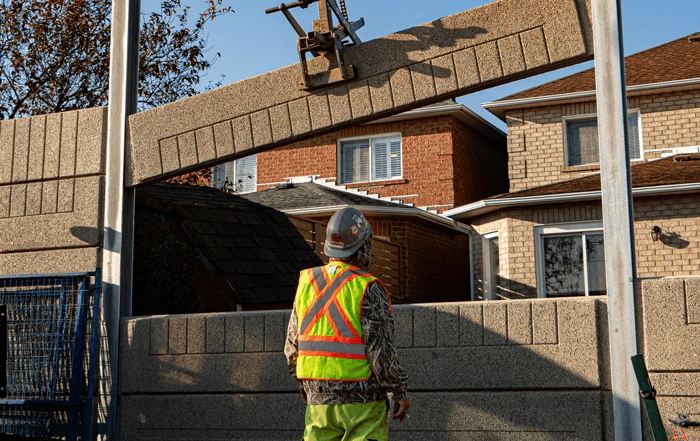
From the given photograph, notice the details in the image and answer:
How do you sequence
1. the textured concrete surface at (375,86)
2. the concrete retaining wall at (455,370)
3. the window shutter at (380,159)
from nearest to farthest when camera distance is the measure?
the concrete retaining wall at (455,370) → the textured concrete surface at (375,86) → the window shutter at (380,159)

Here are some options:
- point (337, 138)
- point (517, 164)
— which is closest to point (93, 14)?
point (337, 138)

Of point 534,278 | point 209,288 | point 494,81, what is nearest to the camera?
point 494,81

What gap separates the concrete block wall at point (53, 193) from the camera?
783 cm

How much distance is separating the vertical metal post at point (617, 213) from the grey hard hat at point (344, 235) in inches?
85.5

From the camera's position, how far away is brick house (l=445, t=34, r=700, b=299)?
50.2ft

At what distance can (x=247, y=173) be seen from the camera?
77.0 feet

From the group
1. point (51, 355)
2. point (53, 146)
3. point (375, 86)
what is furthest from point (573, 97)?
point (51, 355)

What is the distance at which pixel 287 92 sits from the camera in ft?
24.2

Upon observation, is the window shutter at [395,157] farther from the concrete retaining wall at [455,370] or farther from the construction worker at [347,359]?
the construction worker at [347,359]

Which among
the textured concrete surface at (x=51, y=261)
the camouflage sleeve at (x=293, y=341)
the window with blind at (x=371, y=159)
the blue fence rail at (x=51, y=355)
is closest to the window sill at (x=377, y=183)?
the window with blind at (x=371, y=159)

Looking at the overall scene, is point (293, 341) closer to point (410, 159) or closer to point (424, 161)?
point (424, 161)

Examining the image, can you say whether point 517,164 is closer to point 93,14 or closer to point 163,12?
point 163,12

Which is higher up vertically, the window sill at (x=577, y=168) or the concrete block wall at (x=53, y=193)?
the window sill at (x=577, y=168)

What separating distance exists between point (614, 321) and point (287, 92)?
3.16 meters
